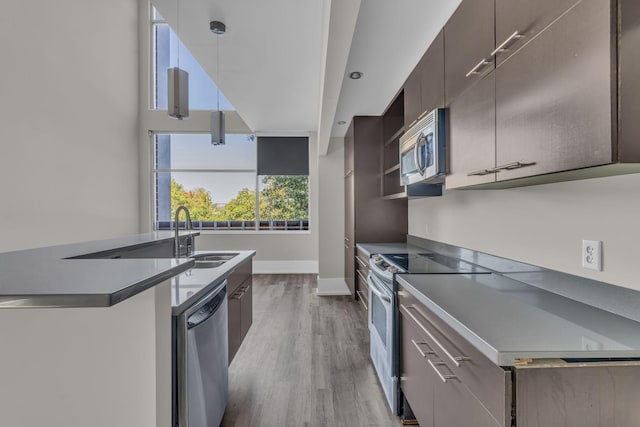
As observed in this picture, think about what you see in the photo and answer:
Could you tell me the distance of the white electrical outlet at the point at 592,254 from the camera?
4.03ft

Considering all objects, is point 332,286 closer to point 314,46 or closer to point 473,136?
point 314,46

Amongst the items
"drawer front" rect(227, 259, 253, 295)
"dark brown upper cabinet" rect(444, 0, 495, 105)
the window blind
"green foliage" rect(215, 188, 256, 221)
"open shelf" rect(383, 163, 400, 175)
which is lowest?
"drawer front" rect(227, 259, 253, 295)

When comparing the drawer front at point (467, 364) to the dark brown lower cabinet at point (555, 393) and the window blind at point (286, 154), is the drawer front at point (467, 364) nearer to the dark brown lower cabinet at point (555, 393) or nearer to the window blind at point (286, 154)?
the dark brown lower cabinet at point (555, 393)

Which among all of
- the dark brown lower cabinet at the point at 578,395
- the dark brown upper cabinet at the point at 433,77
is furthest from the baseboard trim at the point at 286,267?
the dark brown lower cabinet at the point at 578,395

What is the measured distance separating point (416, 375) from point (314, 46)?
10.3 feet

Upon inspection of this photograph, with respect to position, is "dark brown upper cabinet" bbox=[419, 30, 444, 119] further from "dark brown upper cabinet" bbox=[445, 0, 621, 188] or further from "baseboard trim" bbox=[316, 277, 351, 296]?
"baseboard trim" bbox=[316, 277, 351, 296]

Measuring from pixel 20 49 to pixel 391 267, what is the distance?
502 centimetres

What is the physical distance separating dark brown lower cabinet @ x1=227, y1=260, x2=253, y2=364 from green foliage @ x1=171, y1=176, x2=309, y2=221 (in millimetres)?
3866

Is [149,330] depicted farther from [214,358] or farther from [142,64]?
[142,64]

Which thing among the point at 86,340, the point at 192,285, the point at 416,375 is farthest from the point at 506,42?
the point at 86,340

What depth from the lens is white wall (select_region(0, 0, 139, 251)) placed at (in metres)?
3.73

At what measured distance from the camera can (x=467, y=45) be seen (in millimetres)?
1623

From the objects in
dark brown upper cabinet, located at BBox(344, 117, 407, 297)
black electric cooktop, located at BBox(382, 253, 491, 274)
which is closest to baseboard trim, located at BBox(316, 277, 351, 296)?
dark brown upper cabinet, located at BBox(344, 117, 407, 297)

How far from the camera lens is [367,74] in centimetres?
268
